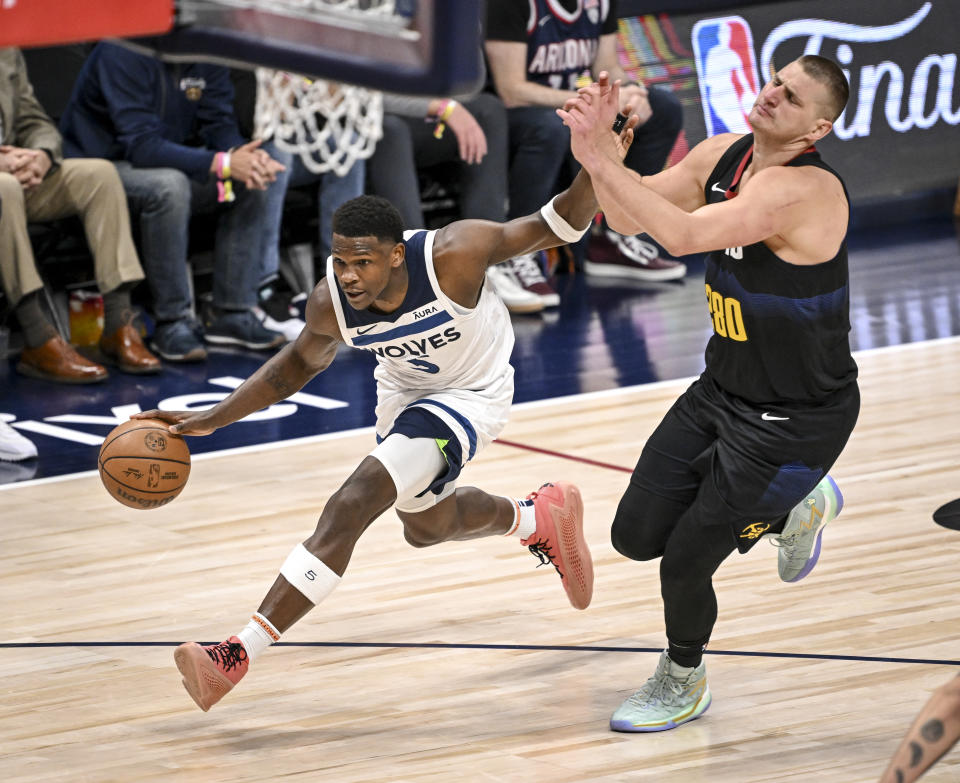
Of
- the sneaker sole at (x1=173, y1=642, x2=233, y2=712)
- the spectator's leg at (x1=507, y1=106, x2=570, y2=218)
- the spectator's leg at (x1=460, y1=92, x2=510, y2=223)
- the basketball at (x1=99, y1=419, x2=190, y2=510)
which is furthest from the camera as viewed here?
the spectator's leg at (x1=507, y1=106, x2=570, y2=218)

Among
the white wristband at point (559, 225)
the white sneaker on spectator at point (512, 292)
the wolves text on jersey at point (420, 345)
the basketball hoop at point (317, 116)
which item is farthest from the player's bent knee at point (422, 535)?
the white sneaker on spectator at point (512, 292)

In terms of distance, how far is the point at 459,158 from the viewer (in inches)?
388

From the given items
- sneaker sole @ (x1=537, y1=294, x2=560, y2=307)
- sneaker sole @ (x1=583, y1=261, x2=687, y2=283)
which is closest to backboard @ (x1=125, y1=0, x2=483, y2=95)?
sneaker sole @ (x1=537, y1=294, x2=560, y2=307)

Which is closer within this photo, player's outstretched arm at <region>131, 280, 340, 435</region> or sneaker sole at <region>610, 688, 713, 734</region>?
sneaker sole at <region>610, 688, 713, 734</region>

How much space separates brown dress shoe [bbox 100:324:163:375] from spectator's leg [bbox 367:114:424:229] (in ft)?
5.57

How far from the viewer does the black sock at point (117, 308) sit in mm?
8516

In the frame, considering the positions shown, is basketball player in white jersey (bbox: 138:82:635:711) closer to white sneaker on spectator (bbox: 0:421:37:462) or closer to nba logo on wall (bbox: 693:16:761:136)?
white sneaker on spectator (bbox: 0:421:37:462)

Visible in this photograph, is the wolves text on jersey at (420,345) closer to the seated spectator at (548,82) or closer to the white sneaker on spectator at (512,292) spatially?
the white sneaker on spectator at (512,292)

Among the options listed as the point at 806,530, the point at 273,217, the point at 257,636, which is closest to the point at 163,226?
the point at 273,217

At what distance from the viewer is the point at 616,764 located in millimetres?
4168

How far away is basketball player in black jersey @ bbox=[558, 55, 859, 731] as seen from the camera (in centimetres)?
402

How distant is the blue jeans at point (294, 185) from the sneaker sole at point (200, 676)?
4.94m

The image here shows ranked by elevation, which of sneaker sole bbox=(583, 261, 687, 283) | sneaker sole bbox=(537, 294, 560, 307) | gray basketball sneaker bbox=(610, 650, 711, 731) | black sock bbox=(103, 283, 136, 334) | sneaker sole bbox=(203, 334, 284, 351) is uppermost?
gray basketball sneaker bbox=(610, 650, 711, 731)

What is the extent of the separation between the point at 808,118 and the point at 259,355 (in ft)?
17.1
